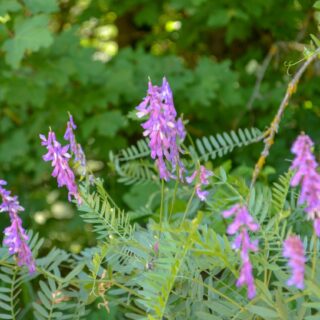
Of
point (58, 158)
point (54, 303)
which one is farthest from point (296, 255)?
point (54, 303)

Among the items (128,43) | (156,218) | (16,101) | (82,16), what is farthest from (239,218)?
(128,43)

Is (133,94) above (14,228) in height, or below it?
below

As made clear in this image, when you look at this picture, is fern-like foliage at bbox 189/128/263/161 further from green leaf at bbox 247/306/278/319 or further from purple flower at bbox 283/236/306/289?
purple flower at bbox 283/236/306/289

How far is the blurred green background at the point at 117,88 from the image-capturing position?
2676 millimetres

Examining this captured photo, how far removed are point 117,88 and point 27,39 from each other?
0.50m

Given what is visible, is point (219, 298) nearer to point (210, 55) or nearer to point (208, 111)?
point (208, 111)

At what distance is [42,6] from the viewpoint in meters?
2.36

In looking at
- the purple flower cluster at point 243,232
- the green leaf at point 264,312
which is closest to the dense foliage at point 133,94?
the green leaf at point 264,312

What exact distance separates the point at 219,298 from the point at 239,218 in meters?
0.42

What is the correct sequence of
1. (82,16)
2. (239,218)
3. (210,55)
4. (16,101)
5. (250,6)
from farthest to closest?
(210,55) < (82,16) < (250,6) < (16,101) < (239,218)

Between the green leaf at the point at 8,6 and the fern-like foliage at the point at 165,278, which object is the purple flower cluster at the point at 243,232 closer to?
the fern-like foliage at the point at 165,278

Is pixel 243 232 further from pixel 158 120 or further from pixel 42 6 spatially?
pixel 42 6

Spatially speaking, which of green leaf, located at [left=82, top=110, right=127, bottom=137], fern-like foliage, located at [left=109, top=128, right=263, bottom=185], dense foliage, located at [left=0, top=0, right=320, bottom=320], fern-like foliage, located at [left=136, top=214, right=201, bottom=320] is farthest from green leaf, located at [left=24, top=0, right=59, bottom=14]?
fern-like foliage, located at [left=136, top=214, right=201, bottom=320]

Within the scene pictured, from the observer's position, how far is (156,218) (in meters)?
1.88
